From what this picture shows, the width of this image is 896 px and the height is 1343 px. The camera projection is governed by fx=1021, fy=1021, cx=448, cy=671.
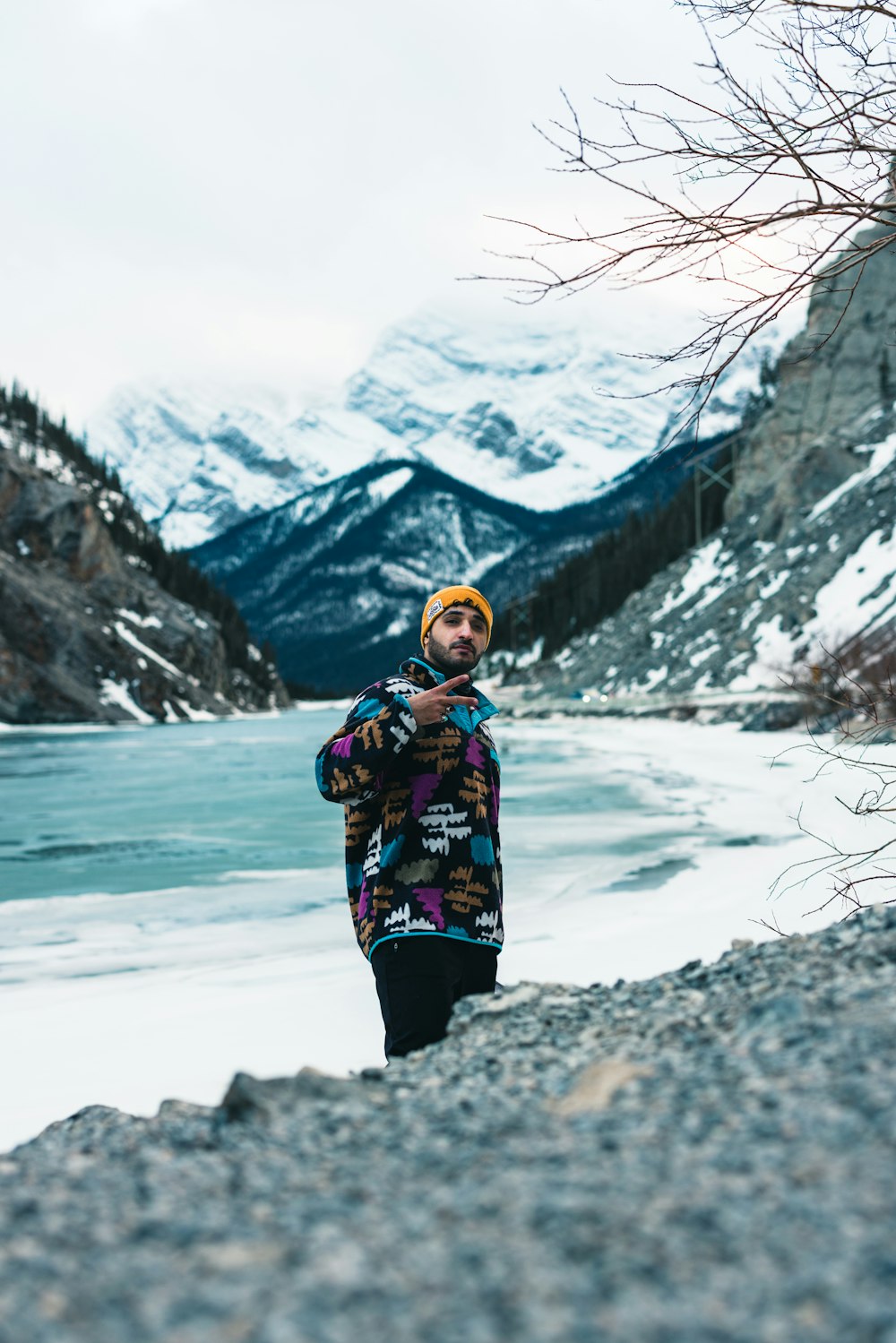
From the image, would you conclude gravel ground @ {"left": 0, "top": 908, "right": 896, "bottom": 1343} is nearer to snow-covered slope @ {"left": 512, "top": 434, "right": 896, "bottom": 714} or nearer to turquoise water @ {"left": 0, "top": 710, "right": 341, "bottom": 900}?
turquoise water @ {"left": 0, "top": 710, "right": 341, "bottom": 900}

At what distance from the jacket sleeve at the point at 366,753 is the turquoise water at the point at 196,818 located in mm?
7191

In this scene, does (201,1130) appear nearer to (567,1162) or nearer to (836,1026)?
(567,1162)

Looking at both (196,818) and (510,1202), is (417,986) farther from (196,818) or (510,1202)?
(196,818)

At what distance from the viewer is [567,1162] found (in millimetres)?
1858

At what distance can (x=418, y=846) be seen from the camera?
355cm

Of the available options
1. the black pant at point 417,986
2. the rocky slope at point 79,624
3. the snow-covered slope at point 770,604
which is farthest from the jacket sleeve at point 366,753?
the rocky slope at point 79,624

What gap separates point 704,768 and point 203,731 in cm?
3970

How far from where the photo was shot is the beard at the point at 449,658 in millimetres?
3951

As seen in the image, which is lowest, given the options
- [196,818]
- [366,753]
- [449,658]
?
[196,818]

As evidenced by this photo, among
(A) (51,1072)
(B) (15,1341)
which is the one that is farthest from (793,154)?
(A) (51,1072)

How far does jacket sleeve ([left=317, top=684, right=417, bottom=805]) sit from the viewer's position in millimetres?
3441

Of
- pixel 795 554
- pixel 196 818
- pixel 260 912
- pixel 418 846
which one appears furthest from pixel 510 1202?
pixel 795 554

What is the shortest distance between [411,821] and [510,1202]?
1.90 m

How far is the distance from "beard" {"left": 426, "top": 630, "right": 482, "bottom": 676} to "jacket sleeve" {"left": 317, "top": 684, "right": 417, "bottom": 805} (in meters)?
0.42
